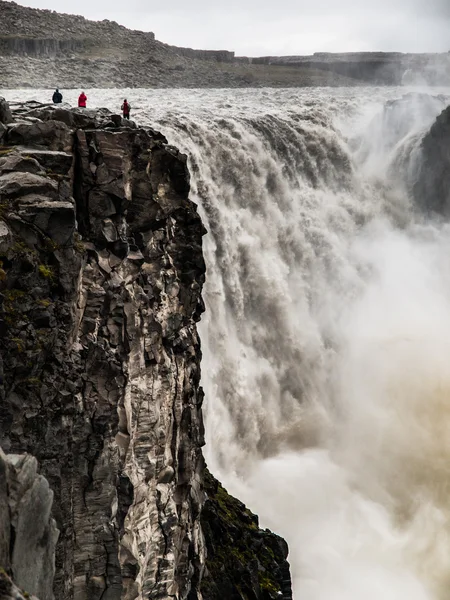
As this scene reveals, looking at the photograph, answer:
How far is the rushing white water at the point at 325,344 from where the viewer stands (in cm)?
4084

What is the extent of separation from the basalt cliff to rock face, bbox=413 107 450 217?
3819 cm

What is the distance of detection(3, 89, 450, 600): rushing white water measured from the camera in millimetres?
40844

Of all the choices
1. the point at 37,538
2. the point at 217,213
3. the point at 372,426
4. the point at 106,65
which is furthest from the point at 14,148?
the point at 106,65

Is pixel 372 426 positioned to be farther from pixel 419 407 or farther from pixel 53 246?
pixel 53 246

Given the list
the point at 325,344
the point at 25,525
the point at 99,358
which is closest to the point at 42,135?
the point at 99,358

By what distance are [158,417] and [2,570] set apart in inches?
485

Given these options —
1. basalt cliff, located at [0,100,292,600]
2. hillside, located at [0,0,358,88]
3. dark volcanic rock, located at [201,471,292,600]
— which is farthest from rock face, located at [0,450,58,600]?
hillside, located at [0,0,358,88]

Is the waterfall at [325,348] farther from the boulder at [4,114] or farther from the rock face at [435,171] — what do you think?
the boulder at [4,114]

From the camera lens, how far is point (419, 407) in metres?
48.8

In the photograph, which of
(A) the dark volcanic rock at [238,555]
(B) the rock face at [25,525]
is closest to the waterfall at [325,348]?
(A) the dark volcanic rock at [238,555]

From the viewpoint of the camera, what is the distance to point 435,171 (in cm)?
6462

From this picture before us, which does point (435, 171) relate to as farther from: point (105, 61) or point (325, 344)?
point (105, 61)

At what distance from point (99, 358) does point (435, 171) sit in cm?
4612

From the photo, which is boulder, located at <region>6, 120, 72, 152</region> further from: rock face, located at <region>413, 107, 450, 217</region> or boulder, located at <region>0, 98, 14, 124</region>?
rock face, located at <region>413, 107, 450, 217</region>
